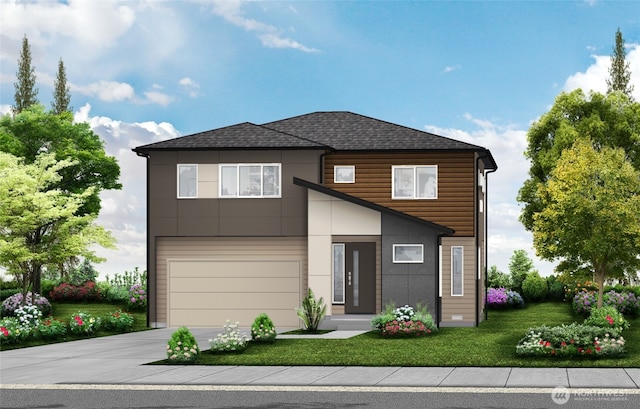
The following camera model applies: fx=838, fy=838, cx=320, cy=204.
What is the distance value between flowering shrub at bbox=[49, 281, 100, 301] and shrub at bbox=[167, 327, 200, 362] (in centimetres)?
2083

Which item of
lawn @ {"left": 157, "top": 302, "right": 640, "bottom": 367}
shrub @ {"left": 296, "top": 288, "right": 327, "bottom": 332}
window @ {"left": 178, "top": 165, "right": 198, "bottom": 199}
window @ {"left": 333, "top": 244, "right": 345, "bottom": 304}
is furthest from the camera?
window @ {"left": 178, "top": 165, "right": 198, "bottom": 199}

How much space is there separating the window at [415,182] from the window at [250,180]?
4004mm

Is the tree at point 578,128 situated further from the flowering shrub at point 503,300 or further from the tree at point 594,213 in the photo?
the tree at point 594,213

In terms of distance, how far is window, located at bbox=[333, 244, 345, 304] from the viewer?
2686 cm

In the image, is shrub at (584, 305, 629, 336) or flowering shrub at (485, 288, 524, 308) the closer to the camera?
shrub at (584, 305, 629, 336)

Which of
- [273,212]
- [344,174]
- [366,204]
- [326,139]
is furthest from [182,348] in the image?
[326,139]

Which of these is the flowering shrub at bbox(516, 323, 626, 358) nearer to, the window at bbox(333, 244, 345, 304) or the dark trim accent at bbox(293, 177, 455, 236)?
the dark trim accent at bbox(293, 177, 455, 236)

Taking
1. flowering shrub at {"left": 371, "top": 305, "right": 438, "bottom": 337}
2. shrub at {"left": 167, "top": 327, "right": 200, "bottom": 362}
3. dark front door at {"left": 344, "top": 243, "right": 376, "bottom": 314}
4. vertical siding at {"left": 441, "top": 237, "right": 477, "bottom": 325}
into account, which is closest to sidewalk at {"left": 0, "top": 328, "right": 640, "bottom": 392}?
shrub at {"left": 167, "top": 327, "right": 200, "bottom": 362}

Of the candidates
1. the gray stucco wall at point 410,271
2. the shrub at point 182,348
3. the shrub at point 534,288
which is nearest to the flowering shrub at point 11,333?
the shrub at point 182,348

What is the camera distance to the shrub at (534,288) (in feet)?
122

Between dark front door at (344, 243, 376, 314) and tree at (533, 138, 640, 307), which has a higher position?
tree at (533, 138, 640, 307)

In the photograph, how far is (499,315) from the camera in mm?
32875

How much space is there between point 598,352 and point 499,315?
15.6 metres

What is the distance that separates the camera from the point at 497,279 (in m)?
38.9
